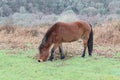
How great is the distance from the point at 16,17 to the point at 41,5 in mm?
8548

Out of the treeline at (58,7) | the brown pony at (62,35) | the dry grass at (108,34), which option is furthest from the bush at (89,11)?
the brown pony at (62,35)

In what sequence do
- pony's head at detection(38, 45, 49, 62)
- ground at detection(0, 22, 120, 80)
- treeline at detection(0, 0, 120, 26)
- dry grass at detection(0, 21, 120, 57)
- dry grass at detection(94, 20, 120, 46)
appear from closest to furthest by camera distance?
ground at detection(0, 22, 120, 80), pony's head at detection(38, 45, 49, 62), dry grass at detection(0, 21, 120, 57), dry grass at detection(94, 20, 120, 46), treeline at detection(0, 0, 120, 26)

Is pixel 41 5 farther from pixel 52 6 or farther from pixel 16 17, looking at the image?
pixel 16 17


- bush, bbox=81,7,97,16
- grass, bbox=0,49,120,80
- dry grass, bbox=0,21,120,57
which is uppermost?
grass, bbox=0,49,120,80

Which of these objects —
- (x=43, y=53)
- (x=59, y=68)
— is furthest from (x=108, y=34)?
(x=59, y=68)

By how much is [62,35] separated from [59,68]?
2.25 m

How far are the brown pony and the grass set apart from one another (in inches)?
17.0

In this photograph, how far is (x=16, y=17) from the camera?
90.7ft

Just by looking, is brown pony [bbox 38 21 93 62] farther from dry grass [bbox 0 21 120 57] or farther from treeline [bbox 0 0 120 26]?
treeline [bbox 0 0 120 26]

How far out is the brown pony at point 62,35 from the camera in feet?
36.6

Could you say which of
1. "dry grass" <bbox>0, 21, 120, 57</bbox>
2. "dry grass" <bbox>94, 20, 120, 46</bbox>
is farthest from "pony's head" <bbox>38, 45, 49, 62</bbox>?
"dry grass" <bbox>94, 20, 120, 46</bbox>

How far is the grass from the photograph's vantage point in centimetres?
843

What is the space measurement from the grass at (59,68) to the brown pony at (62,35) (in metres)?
0.43

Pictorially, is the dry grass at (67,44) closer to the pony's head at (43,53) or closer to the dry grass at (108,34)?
the dry grass at (108,34)
